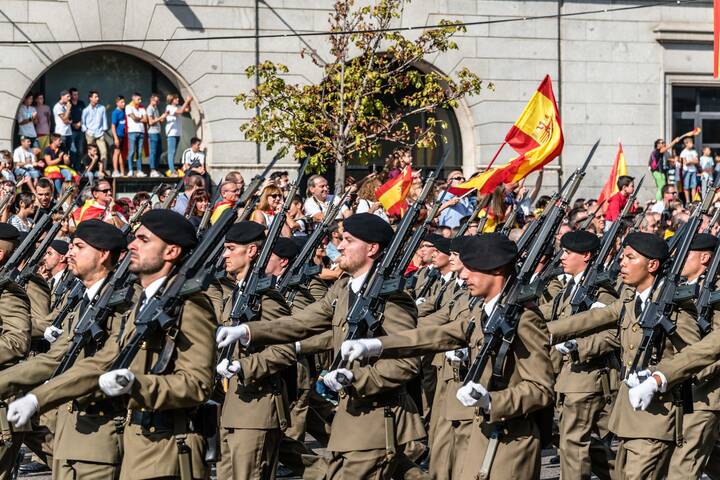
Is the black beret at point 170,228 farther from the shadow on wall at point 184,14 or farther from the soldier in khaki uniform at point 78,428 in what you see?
the shadow on wall at point 184,14

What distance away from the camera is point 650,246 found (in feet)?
27.9

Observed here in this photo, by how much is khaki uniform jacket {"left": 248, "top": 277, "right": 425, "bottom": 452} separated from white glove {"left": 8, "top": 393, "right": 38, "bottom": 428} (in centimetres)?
208

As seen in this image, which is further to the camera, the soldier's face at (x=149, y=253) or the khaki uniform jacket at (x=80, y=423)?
the khaki uniform jacket at (x=80, y=423)

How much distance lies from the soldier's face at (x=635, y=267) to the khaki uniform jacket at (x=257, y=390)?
2.14m

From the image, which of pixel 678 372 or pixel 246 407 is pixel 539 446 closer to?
pixel 678 372

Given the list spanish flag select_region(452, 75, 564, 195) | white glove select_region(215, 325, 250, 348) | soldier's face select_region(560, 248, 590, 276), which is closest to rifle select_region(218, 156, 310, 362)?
white glove select_region(215, 325, 250, 348)

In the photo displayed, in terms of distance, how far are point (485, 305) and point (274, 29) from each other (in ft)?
57.9

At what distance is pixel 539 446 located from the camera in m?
6.88

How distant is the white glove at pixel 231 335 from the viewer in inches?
273

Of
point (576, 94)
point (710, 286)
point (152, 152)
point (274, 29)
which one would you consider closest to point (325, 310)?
point (710, 286)

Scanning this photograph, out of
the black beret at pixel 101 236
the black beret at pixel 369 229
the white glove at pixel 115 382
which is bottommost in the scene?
the white glove at pixel 115 382

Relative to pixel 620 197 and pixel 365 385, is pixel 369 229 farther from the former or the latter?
pixel 620 197

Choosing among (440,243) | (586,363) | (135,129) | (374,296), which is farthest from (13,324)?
(135,129)

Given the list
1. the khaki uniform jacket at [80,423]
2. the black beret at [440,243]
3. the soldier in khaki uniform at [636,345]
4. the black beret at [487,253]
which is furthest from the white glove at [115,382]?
the black beret at [440,243]
